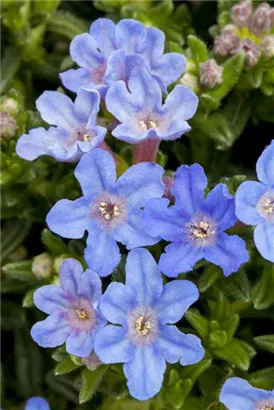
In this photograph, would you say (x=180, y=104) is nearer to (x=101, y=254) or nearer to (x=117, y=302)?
(x=101, y=254)

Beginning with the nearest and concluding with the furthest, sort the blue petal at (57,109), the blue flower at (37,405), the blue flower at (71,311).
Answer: the blue flower at (71,311)
the blue petal at (57,109)
the blue flower at (37,405)

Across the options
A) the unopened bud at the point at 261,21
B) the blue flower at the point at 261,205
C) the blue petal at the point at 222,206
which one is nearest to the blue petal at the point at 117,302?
the blue petal at the point at 222,206

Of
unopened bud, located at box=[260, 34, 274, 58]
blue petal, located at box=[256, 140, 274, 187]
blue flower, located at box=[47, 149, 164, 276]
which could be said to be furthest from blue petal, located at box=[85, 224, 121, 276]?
unopened bud, located at box=[260, 34, 274, 58]

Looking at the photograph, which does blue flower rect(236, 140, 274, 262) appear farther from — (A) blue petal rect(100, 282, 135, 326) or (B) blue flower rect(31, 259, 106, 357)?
(B) blue flower rect(31, 259, 106, 357)

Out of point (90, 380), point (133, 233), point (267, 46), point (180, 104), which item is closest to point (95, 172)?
point (133, 233)

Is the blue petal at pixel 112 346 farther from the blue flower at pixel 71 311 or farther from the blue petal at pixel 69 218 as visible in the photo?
the blue petal at pixel 69 218

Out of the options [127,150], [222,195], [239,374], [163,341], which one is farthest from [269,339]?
[127,150]

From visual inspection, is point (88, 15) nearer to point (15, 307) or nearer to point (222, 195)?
point (15, 307)
